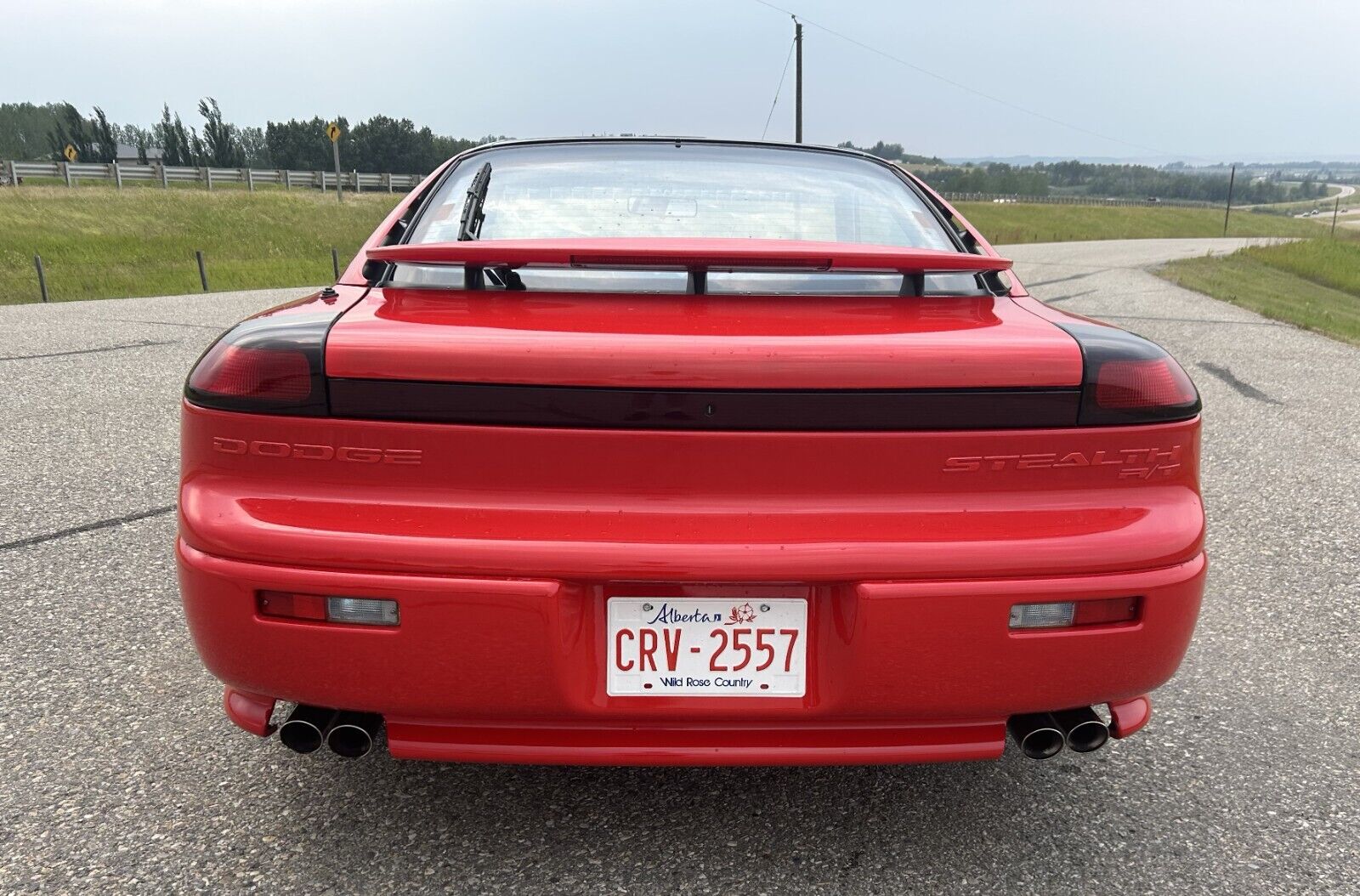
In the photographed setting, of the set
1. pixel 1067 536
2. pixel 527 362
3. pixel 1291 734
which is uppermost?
pixel 527 362

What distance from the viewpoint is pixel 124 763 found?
2211mm

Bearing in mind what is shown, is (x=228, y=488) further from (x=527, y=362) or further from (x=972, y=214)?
(x=972, y=214)

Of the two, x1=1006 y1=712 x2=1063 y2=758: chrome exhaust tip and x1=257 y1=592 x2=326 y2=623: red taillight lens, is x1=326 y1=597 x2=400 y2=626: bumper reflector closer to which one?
x1=257 y1=592 x2=326 y2=623: red taillight lens

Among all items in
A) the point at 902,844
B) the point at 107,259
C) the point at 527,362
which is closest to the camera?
the point at 527,362

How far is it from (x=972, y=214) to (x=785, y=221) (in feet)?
160

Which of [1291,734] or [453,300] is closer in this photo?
[453,300]

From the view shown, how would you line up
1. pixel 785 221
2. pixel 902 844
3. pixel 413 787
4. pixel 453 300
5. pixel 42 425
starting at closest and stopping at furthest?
pixel 453 300
pixel 902 844
pixel 413 787
pixel 785 221
pixel 42 425

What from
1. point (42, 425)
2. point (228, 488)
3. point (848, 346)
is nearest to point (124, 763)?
point (228, 488)

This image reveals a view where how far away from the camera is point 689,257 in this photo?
68.2 inches

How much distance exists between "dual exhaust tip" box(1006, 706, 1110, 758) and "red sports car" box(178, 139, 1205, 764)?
0.07m

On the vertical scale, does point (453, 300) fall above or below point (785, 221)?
below

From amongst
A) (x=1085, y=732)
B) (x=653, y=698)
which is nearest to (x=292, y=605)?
(x=653, y=698)

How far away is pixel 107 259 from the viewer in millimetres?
24062

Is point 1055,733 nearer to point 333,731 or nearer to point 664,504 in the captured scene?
point 664,504
